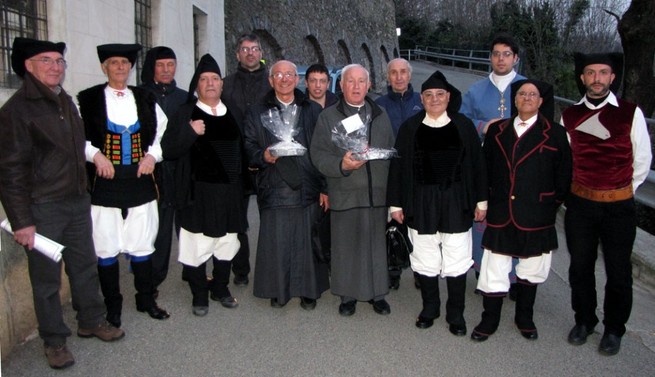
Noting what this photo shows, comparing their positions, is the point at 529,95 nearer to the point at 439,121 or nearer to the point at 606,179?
the point at 439,121

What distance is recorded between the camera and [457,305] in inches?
172

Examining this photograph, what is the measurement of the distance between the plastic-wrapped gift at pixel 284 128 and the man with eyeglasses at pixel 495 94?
63.1 inches

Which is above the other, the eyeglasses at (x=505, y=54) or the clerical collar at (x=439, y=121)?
the eyeglasses at (x=505, y=54)

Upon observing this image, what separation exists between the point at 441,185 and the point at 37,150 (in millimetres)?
2732

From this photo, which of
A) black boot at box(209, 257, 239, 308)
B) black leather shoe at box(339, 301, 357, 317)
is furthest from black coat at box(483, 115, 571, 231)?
black boot at box(209, 257, 239, 308)

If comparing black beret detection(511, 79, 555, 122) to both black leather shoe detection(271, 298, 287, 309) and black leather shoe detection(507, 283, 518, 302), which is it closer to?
black leather shoe detection(507, 283, 518, 302)

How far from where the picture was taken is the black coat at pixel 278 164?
185 inches

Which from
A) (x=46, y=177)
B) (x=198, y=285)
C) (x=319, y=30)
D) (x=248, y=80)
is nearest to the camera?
(x=46, y=177)

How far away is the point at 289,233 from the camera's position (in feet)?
15.9

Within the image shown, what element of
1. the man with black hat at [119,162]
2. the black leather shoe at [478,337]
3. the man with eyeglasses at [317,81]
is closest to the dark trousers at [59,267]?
the man with black hat at [119,162]

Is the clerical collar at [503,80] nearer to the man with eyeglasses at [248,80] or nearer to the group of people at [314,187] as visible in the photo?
the group of people at [314,187]

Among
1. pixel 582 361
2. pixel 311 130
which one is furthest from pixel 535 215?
pixel 311 130

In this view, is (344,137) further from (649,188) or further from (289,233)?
(649,188)

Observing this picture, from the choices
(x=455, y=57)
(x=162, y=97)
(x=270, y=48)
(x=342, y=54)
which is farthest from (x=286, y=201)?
(x=455, y=57)
